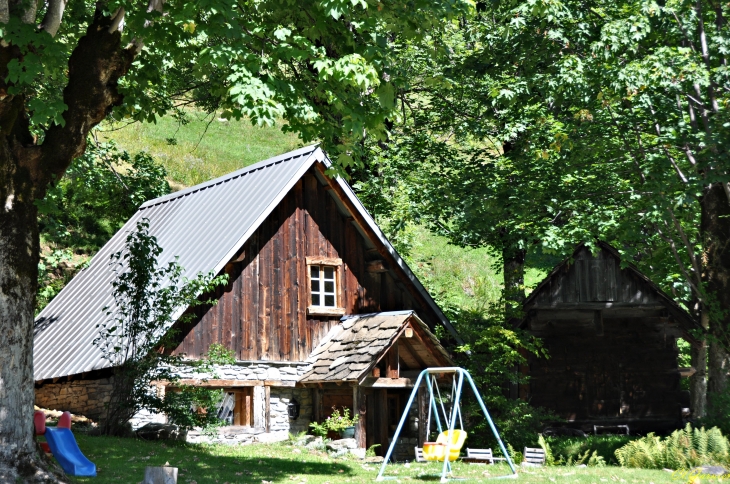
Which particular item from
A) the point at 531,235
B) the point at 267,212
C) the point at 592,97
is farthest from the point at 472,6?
the point at 531,235

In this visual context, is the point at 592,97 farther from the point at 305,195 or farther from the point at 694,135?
the point at 305,195

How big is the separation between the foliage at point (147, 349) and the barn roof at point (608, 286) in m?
8.60

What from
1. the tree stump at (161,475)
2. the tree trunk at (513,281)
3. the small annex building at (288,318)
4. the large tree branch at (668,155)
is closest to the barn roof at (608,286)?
the tree trunk at (513,281)

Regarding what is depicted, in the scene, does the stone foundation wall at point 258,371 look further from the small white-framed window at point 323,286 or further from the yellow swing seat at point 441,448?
the yellow swing seat at point 441,448

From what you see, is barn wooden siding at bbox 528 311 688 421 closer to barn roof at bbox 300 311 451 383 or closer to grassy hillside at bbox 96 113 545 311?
barn roof at bbox 300 311 451 383

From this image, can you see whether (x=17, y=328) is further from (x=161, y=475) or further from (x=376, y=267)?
(x=376, y=267)

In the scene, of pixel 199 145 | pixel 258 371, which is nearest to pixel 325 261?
pixel 258 371

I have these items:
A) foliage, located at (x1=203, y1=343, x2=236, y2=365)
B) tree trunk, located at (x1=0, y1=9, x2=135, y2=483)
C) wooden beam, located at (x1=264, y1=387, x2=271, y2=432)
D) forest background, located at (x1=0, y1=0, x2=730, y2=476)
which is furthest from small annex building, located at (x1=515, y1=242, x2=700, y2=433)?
tree trunk, located at (x1=0, y1=9, x2=135, y2=483)

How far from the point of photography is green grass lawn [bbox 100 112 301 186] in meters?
49.3

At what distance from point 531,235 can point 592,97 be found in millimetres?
4408

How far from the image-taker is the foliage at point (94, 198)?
2520 centimetres

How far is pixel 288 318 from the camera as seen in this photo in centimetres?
2131

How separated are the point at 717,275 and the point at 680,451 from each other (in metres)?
5.65

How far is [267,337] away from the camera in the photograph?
68.4 ft
